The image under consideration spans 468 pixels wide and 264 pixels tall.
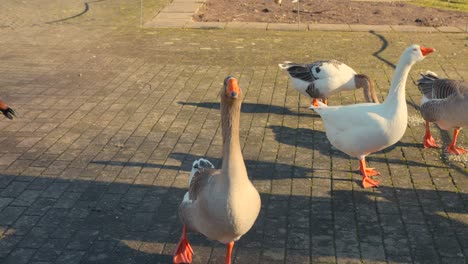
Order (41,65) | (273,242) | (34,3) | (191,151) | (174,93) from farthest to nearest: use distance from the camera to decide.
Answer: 1. (34,3)
2. (41,65)
3. (174,93)
4. (191,151)
5. (273,242)

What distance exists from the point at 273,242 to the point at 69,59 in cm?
948

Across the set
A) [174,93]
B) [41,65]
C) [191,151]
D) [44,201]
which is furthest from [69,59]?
[44,201]

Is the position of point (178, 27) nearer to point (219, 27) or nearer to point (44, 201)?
point (219, 27)

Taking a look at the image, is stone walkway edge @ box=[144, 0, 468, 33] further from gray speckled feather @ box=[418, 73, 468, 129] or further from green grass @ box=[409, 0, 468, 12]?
gray speckled feather @ box=[418, 73, 468, 129]

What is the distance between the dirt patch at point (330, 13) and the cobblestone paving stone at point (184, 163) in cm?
356

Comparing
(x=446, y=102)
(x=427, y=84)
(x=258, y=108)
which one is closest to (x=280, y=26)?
(x=258, y=108)

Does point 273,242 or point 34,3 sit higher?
point 273,242

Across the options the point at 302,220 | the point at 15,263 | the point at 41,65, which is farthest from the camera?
the point at 41,65

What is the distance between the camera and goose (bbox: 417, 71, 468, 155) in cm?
830

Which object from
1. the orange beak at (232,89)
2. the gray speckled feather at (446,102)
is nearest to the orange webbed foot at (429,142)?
the gray speckled feather at (446,102)

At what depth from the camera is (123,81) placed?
12297 mm

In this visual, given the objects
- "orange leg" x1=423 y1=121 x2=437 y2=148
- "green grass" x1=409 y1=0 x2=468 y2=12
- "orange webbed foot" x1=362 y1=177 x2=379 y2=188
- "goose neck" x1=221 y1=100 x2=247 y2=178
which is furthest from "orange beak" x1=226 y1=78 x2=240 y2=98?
"green grass" x1=409 y1=0 x2=468 y2=12

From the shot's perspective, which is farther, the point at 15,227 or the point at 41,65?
the point at 41,65

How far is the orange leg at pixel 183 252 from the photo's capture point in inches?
224
